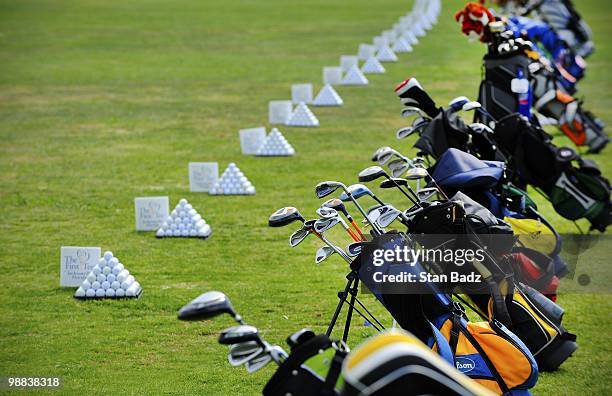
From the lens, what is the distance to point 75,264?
816 centimetres

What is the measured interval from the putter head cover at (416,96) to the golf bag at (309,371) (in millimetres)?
4618

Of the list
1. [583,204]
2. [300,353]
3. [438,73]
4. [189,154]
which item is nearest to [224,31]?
[438,73]

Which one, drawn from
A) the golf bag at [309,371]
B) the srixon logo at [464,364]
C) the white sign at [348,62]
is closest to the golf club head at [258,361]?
the golf bag at [309,371]

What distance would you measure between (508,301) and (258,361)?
7.76ft

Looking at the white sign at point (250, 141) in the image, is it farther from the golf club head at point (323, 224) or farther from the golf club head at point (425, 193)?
the golf club head at point (323, 224)

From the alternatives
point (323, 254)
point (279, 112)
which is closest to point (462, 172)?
point (323, 254)

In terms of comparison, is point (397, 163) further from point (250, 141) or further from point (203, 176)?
point (250, 141)

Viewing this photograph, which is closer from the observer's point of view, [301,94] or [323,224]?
[323,224]

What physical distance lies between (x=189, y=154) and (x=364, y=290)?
27.6 ft

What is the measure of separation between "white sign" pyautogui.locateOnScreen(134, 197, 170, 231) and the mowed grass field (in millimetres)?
131

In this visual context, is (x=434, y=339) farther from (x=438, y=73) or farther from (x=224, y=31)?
(x=224, y=31)

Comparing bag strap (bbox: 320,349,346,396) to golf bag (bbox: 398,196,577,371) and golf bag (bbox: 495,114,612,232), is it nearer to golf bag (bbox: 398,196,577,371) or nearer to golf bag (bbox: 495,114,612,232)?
golf bag (bbox: 398,196,577,371)

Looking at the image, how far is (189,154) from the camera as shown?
14.2m

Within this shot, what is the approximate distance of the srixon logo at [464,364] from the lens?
536 centimetres
